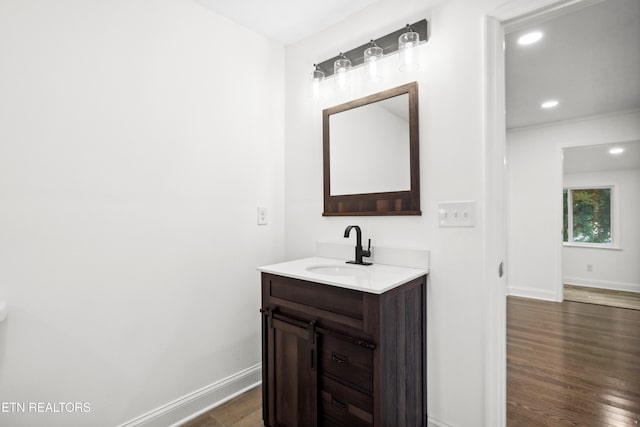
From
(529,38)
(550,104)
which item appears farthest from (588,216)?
(529,38)

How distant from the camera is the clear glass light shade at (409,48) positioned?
5.18ft

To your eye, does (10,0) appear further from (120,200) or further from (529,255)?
(529,255)

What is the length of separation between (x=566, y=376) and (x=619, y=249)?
13.6 ft

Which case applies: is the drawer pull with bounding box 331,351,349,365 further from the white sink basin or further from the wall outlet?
the wall outlet

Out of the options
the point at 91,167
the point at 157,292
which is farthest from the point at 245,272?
the point at 91,167

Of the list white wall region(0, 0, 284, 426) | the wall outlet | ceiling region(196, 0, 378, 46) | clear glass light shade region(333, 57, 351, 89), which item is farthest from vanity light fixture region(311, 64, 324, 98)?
the wall outlet

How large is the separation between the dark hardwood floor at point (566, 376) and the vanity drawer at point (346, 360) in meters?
0.70

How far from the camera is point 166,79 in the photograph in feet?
5.47

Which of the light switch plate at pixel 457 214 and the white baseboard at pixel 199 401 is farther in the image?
the white baseboard at pixel 199 401

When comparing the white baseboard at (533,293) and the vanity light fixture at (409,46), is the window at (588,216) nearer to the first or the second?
the white baseboard at (533,293)

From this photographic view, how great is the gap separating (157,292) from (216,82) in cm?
127

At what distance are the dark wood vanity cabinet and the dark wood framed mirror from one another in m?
0.49

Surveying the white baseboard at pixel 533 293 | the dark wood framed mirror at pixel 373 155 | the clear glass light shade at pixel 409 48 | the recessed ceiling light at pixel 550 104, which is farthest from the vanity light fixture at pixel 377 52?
the white baseboard at pixel 533 293

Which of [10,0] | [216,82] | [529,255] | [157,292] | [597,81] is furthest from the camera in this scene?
[529,255]
